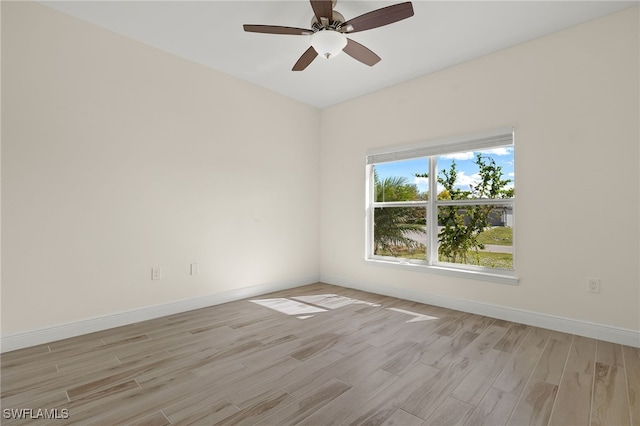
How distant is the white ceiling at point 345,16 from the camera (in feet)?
8.27

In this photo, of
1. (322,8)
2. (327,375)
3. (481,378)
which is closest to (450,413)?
(481,378)

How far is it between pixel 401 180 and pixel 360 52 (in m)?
1.90

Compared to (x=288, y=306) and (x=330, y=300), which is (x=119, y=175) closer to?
(x=288, y=306)

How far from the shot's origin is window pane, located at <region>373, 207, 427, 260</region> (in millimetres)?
3941

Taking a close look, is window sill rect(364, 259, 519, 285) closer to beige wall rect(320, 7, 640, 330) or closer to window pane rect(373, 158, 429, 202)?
beige wall rect(320, 7, 640, 330)

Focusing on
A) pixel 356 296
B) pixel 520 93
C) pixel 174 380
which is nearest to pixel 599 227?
pixel 520 93

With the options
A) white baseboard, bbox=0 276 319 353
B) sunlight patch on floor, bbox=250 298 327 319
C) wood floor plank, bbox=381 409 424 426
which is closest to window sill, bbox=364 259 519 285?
sunlight patch on floor, bbox=250 298 327 319

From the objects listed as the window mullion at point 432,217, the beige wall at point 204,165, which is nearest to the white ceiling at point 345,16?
the beige wall at point 204,165

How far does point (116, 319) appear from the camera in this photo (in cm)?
287

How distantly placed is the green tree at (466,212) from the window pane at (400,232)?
9.8 inches

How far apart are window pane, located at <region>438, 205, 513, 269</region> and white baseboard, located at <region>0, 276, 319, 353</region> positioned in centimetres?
236

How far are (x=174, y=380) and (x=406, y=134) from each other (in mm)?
3488

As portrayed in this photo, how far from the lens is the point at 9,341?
2354 millimetres

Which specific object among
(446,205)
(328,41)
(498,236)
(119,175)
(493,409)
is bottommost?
(493,409)
